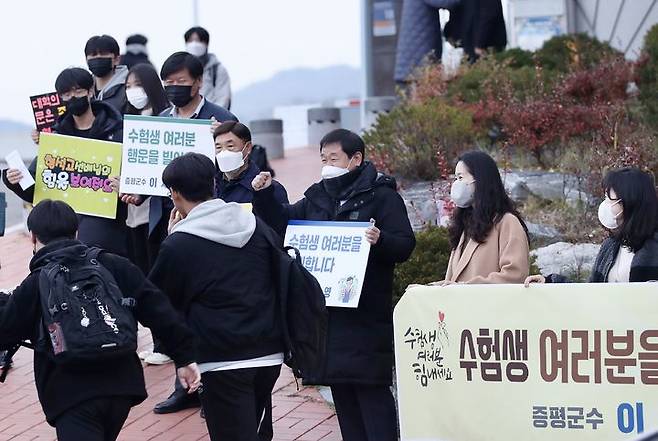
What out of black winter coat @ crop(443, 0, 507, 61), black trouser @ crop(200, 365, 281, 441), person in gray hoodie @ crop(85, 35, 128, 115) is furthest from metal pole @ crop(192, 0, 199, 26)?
black trouser @ crop(200, 365, 281, 441)

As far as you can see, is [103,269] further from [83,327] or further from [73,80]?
[73,80]

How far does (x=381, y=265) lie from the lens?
6598 millimetres

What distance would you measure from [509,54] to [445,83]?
1.26 metres

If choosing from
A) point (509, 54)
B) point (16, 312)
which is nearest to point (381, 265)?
point (16, 312)

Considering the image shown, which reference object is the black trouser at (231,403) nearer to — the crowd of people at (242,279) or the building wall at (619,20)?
the crowd of people at (242,279)

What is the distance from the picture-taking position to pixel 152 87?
858cm

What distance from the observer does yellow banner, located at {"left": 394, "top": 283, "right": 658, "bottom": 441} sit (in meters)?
5.55

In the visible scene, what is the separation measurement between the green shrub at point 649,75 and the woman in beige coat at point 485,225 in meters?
6.03

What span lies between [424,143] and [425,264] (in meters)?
4.18

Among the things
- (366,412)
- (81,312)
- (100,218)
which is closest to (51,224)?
(81,312)

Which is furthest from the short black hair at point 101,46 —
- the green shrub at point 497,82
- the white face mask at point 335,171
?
the green shrub at point 497,82

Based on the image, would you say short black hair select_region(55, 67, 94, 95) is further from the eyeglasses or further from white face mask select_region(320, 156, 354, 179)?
white face mask select_region(320, 156, 354, 179)

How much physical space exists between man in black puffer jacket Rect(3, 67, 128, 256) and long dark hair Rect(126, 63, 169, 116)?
0.26 metres

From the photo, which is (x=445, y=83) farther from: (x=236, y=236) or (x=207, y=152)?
(x=236, y=236)
